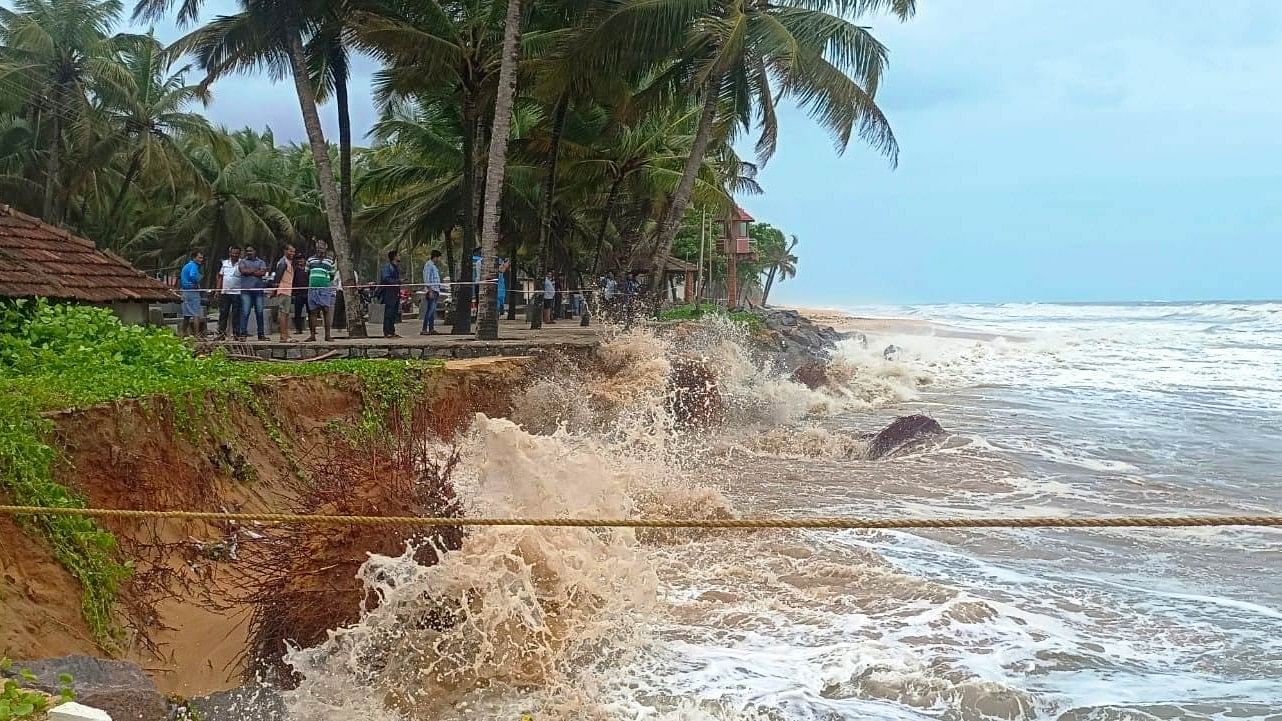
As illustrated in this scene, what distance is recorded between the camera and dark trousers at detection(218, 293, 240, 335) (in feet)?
50.3

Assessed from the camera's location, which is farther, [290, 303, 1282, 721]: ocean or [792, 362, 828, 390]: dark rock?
[792, 362, 828, 390]: dark rock

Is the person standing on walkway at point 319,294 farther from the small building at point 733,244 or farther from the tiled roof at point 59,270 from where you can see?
the small building at point 733,244

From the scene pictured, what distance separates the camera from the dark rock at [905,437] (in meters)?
13.1

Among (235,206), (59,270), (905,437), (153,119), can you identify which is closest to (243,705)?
(59,270)

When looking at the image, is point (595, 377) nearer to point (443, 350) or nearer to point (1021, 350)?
point (443, 350)

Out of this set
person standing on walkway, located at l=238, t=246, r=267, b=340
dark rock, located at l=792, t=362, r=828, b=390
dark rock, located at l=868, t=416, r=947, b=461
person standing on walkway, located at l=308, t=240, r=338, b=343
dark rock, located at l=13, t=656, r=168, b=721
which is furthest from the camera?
dark rock, located at l=792, t=362, r=828, b=390

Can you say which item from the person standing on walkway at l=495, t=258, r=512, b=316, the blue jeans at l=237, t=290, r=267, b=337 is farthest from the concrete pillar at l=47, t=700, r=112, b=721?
the person standing on walkway at l=495, t=258, r=512, b=316

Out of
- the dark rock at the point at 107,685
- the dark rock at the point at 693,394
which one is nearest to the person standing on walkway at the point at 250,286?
the dark rock at the point at 693,394

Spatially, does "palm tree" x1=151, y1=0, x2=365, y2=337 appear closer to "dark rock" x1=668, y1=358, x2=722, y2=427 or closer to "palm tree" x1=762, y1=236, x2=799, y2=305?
"dark rock" x1=668, y1=358, x2=722, y2=427

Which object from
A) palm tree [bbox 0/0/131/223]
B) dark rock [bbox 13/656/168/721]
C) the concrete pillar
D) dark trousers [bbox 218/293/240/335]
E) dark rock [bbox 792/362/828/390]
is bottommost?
dark rock [bbox 13/656/168/721]

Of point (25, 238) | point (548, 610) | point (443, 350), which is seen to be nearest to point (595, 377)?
point (443, 350)

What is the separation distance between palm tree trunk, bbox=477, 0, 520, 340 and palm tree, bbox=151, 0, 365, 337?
2.42 m

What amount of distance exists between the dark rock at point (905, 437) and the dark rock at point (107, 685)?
9986 mm

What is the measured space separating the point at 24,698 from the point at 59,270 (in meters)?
8.10
